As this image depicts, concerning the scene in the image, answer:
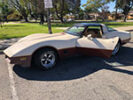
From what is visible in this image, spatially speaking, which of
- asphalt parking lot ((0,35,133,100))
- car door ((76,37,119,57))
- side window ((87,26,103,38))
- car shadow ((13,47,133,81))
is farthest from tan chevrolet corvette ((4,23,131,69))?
side window ((87,26,103,38))

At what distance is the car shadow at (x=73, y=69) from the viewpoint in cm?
347

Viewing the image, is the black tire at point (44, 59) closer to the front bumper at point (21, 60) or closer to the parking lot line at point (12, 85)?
the front bumper at point (21, 60)

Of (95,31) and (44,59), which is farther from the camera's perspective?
(95,31)

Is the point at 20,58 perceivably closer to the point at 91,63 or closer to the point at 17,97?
the point at 17,97

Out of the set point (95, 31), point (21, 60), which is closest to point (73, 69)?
point (21, 60)

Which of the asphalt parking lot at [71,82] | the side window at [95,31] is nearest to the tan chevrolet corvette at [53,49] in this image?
the asphalt parking lot at [71,82]

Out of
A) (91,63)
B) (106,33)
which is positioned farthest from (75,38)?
(106,33)

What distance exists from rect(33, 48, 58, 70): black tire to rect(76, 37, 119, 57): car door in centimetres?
92

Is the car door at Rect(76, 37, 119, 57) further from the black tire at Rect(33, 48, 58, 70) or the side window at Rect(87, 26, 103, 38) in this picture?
the side window at Rect(87, 26, 103, 38)

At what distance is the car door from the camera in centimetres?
403

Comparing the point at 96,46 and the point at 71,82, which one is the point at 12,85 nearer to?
the point at 71,82

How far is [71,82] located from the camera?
10.4 ft

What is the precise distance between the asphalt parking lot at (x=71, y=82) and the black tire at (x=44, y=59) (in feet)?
0.60

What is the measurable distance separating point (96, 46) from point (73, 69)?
1079 mm
